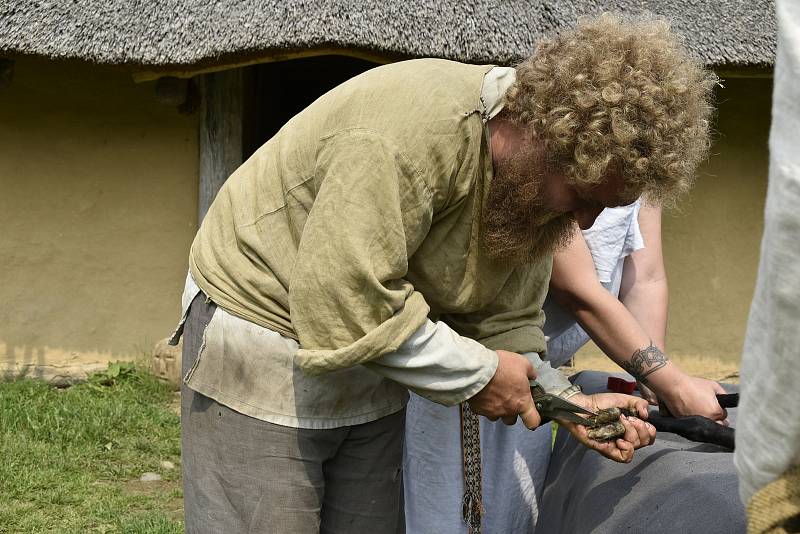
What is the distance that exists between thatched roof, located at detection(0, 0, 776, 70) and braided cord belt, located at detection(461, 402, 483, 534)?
2.77m

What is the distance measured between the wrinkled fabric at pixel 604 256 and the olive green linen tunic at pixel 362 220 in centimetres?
71

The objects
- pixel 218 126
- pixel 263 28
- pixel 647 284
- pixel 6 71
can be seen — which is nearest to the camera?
pixel 647 284

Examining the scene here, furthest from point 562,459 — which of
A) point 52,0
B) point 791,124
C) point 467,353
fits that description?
point 52,0

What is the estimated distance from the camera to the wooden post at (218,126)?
5.57 meters

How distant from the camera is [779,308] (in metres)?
0.85

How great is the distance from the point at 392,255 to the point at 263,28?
137 inches

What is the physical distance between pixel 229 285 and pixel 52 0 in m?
3.82

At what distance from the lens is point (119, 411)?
5.16 m

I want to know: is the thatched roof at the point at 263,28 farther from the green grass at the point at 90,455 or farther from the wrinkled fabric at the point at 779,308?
the wrinkled fabric at the point at 779,308

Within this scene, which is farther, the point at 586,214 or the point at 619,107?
the point at 586,214

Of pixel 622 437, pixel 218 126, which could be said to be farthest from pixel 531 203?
pixel 218 126

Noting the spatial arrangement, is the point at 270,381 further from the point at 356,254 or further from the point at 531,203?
the point at 531,203

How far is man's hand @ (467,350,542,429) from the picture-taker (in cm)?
184

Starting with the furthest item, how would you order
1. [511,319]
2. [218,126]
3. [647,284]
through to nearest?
1. [218,126]
2. [647,284]
3. [511,319]
